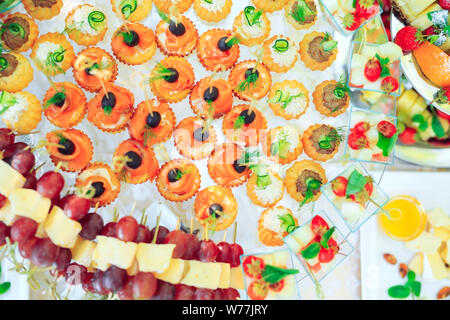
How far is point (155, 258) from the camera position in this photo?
54.8 inches

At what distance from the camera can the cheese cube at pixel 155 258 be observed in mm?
1389

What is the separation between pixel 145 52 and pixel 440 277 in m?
2.01

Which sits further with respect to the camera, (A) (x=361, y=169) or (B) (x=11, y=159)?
(A) (x=361, y=169)

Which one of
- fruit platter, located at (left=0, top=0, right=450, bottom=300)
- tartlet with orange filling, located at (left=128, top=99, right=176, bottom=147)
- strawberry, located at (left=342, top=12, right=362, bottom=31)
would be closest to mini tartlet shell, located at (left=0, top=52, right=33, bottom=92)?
fruit platter, located at (left=0, top=0, right=450, bottom=300)

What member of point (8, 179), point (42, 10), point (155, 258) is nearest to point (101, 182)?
point (8, 179)

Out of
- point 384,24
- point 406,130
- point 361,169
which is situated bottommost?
point 361,169

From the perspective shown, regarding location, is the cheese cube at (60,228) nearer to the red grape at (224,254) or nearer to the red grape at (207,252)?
the red grape at (207,252)

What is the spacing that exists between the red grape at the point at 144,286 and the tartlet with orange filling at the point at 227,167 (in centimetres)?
64

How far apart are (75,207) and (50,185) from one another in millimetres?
131

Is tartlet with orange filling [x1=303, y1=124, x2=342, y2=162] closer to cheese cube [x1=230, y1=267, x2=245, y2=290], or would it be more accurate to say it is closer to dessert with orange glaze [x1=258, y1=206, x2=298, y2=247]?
dessert with orange glaze [x1=258, y1=206, x2=298, y2=247]

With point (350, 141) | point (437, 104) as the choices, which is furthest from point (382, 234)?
point (437, 104)

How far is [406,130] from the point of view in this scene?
6.49 ft

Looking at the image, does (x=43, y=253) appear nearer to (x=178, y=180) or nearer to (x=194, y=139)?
(x=178, y=180)
